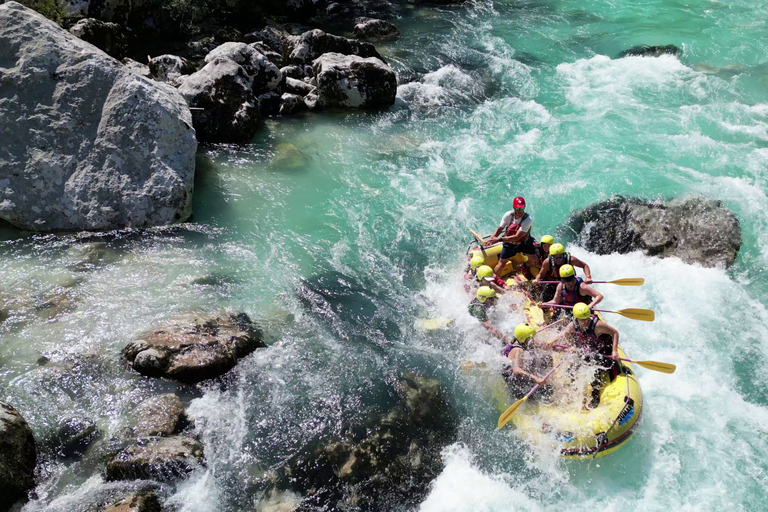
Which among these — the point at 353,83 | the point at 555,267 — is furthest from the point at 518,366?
the point at 353,83

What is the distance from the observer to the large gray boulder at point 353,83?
1360 cm

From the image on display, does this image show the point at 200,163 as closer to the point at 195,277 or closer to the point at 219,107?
the point at 219,107

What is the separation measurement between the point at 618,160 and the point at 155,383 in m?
10.1

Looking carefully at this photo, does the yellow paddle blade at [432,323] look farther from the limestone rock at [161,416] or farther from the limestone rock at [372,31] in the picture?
the limestone rock at [372,31]

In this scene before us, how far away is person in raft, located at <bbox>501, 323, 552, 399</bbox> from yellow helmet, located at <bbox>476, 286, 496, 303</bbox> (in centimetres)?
81

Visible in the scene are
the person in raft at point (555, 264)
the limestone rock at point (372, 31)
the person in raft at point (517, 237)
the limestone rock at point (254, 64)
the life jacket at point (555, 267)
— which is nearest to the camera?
the person in raft at point (555, 264)

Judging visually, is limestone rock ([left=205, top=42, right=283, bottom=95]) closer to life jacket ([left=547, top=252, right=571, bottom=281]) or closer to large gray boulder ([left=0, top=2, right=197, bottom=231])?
large gray boulder ([left=0, top=2, right=197, bottom=231])

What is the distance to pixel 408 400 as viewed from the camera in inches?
291

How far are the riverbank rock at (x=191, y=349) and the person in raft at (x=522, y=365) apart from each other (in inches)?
138

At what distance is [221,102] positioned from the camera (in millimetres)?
12164

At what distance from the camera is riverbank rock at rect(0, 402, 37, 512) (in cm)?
578

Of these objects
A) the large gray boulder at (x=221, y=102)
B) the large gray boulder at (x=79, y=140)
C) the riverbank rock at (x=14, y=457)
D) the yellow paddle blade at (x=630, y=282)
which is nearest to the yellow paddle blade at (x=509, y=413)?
the yellow paddle blade at (x=630, y=282)

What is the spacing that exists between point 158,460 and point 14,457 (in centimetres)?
145

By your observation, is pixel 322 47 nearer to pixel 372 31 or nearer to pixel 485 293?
pixel 372 31
